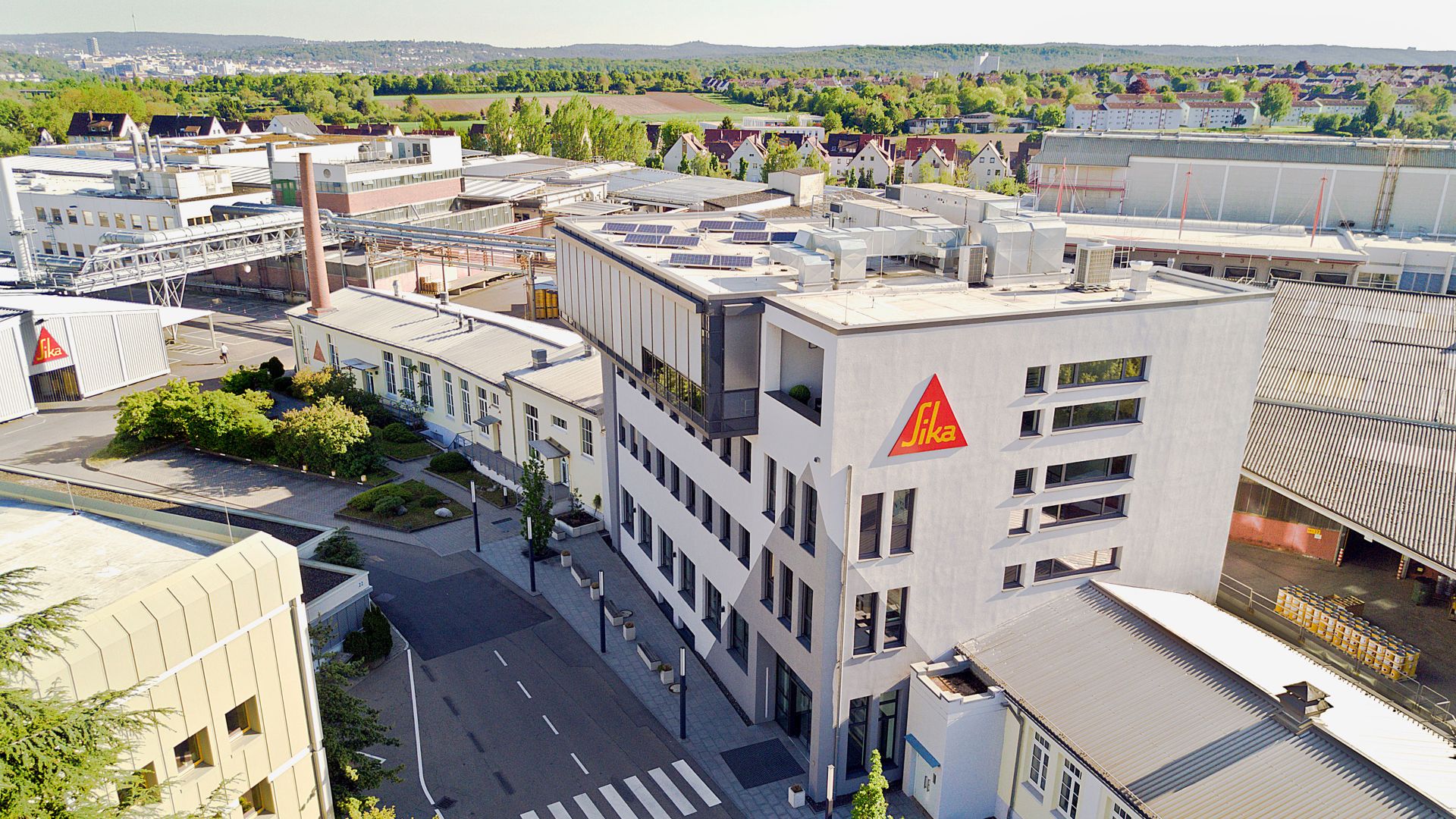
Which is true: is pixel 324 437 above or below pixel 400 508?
above

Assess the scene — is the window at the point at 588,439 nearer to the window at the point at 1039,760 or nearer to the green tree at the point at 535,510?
the green tree at the point at 535,510

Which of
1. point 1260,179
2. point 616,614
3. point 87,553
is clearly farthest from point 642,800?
point 1260,179

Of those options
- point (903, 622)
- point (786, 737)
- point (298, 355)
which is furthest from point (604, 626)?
point (298, 355)

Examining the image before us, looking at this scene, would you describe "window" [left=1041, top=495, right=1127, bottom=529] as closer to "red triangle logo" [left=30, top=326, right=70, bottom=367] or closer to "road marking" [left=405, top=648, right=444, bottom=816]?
"road marking" [left=405, top=648, right=444, bottom=816]

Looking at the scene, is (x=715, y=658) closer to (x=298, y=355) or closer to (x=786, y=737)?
(x=786, y=737)

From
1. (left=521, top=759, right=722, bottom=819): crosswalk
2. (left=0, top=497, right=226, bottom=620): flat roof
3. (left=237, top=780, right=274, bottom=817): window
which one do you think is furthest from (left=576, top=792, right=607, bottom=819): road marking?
(left=0, top=497, right=226, bottom=620): flat roof

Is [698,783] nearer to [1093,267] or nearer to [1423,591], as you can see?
[1093,267]

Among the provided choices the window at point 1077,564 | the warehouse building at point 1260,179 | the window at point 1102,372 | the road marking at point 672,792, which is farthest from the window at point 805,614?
the warehouse building at point 1260,179
